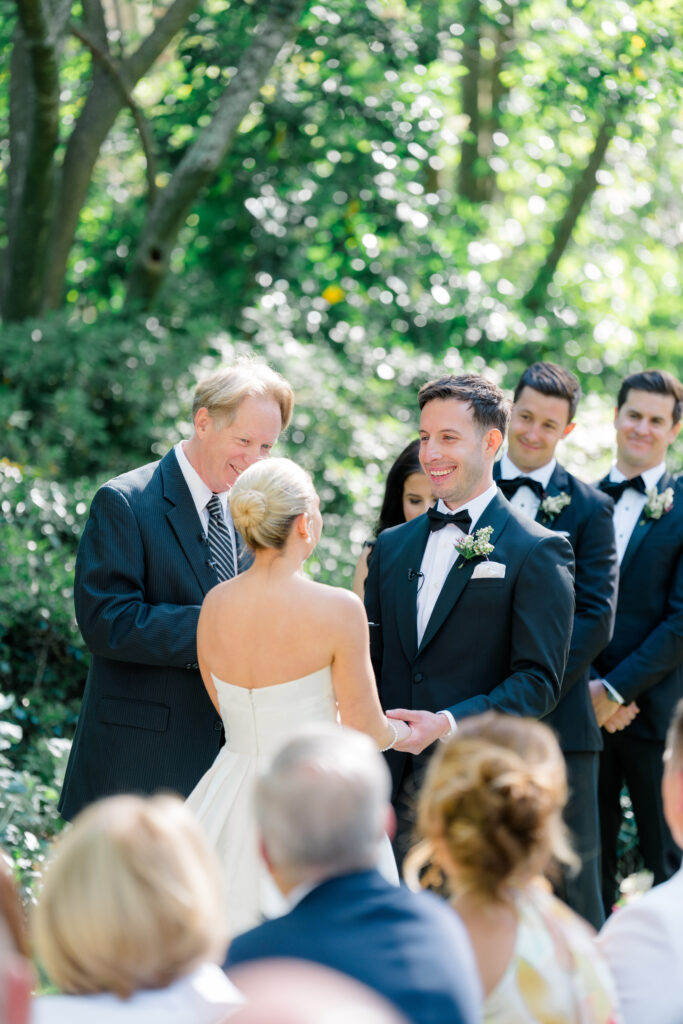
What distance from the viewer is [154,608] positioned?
373 centimetres

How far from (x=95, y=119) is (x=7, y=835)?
18.6ft

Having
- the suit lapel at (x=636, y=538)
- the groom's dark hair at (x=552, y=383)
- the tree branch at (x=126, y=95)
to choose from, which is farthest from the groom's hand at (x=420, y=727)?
the tree branch at (x=126, y=95)

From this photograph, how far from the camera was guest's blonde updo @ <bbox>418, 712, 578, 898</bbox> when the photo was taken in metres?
2.29

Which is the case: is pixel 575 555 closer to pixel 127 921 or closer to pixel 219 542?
pixel 219 542

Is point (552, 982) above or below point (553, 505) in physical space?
above

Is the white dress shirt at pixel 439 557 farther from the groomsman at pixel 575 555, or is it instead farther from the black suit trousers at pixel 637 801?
the black suit trousers at pixel 637 801

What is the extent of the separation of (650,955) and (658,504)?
298 cm

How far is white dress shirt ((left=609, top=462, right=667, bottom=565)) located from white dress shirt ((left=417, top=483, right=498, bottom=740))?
1280 mm

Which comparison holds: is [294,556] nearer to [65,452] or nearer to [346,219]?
[65,452]

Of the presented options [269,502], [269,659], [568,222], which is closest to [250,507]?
[269,502]

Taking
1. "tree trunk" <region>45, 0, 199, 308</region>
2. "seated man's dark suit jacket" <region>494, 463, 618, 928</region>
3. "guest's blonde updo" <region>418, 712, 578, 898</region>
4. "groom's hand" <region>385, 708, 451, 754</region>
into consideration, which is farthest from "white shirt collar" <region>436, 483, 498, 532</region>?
"tree trunk" <region>45, 0, 199, 308</region>

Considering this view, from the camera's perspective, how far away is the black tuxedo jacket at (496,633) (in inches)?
150

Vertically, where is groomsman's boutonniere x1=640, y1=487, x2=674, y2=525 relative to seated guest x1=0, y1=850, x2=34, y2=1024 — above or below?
below

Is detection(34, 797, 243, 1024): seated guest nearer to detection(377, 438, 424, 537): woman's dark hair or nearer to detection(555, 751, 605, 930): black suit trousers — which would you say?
detection(555, 751, 605, 930): black suit trousers
